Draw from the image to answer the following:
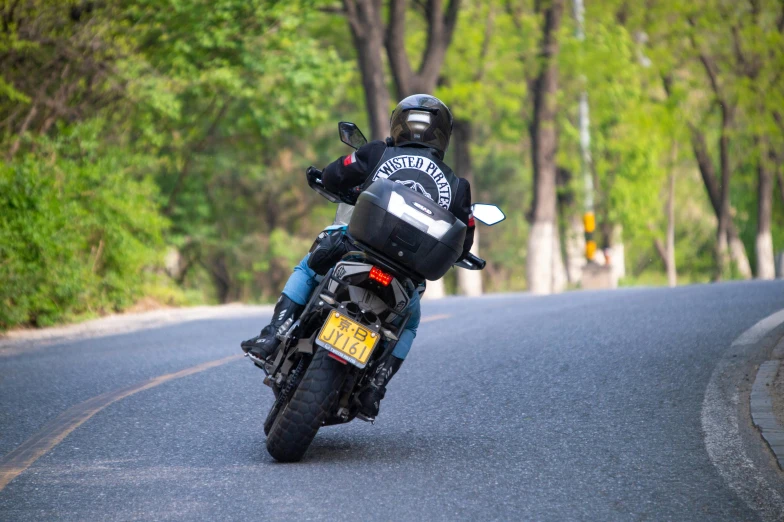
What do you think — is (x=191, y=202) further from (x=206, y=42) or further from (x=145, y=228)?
(x=145, y=228)

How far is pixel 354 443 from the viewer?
22.1ft

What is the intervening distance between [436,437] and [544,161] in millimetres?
24524

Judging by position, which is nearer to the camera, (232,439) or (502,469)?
(502,469)

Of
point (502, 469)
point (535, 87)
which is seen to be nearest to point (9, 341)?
point (502, 469)

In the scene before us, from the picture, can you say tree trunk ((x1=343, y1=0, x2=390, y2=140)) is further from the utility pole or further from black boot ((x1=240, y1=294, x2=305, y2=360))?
black boot ((x1=240, y1=294, x2=305, y2=360))

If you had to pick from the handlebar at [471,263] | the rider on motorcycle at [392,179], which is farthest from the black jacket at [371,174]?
the handlebar at [471,263]

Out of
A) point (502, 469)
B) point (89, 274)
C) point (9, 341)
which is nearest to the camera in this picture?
point (502, 469)

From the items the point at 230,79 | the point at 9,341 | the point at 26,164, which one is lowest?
the point at 9,341

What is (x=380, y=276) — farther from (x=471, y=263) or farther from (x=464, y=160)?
(x=464, y=160)

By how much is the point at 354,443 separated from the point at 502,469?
112cm

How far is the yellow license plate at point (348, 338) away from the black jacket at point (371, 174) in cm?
89

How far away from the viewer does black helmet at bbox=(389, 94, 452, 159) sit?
635 centimetres

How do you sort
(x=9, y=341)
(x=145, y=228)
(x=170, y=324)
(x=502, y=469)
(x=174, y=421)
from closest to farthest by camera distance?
1. (x=502, y=469)
2. (x=174, y=421)
3. (x=9, y=341)
4. (x=170, y=324)
5. (x=145, y=228)

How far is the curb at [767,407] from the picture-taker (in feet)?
20.6
